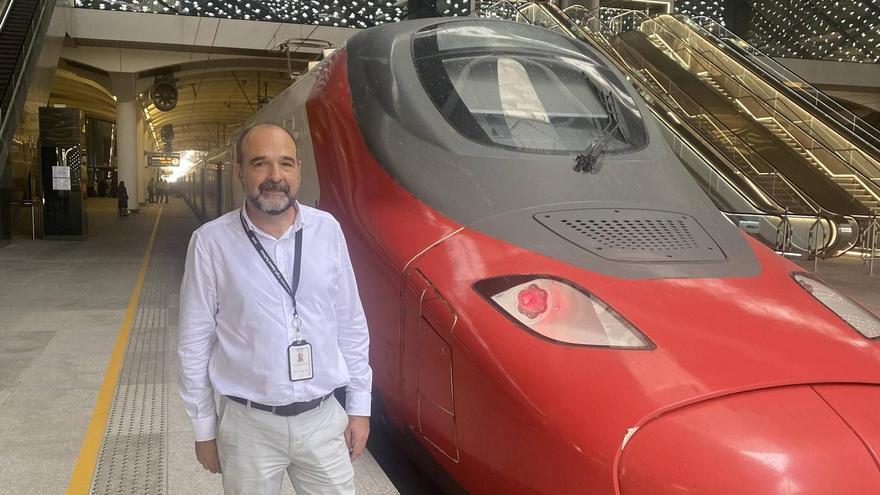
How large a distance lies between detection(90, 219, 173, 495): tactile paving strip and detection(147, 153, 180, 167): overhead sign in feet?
109

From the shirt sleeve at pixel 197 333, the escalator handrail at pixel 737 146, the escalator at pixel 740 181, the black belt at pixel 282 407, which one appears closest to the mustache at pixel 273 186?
the shirt sleeve at pixel 197 333

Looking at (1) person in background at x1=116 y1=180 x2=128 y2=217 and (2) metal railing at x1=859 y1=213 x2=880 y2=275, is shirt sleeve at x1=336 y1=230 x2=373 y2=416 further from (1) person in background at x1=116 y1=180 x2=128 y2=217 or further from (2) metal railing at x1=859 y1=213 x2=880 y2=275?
(1) person in background at x1=116 y1=180 x2=128 y2=217

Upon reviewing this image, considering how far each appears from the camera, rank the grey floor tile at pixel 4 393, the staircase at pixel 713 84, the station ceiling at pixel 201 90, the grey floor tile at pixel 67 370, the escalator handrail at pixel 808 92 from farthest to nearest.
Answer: the station ceiling at pixel 201 90
the staircase at pixel 713 84
the escalator handrail at pixel 808 92
the grey floor tile at pixel 67 370
the grey floor tile at pixel 4 393

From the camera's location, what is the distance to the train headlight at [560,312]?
2.34 metres

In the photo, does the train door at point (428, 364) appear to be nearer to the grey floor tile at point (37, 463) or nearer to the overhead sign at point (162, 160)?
the grey floor tile at point (37, 463)

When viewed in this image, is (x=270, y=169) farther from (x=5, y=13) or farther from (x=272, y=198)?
(x=5, y=13)

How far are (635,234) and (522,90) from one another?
117cm

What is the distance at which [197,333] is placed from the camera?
6.68 ft

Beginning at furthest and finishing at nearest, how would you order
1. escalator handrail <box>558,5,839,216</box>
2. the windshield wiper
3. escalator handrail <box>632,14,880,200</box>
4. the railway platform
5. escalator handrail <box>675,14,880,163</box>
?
escalator handrail <box>675,14,880,163</box>
escalator handrail <box>632,14,880,200</box>
escalator handrail <box>558,5,839,216</box>
the railway platform
the windshield wiper

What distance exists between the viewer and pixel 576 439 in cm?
209

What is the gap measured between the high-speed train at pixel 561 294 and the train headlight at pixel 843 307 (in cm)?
1

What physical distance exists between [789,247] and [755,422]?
12046 mm

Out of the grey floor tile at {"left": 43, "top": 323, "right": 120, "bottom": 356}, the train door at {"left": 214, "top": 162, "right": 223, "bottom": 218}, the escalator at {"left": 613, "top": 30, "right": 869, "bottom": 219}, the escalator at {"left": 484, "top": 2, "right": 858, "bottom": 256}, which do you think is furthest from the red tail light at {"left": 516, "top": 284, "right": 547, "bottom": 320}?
the escalator at {"left": 613, "top": 30, "right": 869, "bottom": 219}

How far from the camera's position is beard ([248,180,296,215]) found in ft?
6.56
